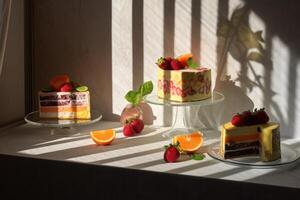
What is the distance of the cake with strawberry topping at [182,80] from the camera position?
1.59 m

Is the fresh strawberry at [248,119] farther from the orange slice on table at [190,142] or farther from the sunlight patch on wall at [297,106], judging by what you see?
the sunlight patch on wall at [297,106]

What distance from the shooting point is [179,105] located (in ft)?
5.19

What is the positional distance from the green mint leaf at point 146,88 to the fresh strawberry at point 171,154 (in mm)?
377

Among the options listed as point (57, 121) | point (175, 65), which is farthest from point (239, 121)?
point (57, 121)

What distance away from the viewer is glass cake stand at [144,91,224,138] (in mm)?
1598

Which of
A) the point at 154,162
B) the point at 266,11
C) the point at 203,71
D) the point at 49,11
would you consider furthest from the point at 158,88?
the point at 49,11

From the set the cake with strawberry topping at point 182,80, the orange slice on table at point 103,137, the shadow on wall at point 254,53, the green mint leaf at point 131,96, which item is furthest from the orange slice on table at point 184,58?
the orange slice on table at point 103,137

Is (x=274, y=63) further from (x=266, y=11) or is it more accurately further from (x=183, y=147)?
(x=183, y=147)

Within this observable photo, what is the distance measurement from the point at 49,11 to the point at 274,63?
0.84 meters

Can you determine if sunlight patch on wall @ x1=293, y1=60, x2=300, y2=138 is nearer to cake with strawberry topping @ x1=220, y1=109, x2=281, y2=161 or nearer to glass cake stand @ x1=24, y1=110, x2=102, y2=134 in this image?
cake with strawberry topping @ x1=220, y1=109, x2=281, y2=161

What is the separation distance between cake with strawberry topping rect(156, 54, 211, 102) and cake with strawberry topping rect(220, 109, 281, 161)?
0.22 m

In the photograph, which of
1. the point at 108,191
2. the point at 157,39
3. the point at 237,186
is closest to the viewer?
the point at 237,186

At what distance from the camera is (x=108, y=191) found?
1421 millimetres

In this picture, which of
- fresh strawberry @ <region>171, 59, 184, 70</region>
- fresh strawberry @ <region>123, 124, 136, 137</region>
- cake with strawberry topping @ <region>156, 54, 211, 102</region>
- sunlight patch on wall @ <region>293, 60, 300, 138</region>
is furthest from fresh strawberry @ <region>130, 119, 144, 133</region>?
sunlight patch on wall @ <region>293, 60, 300, 138</region>
